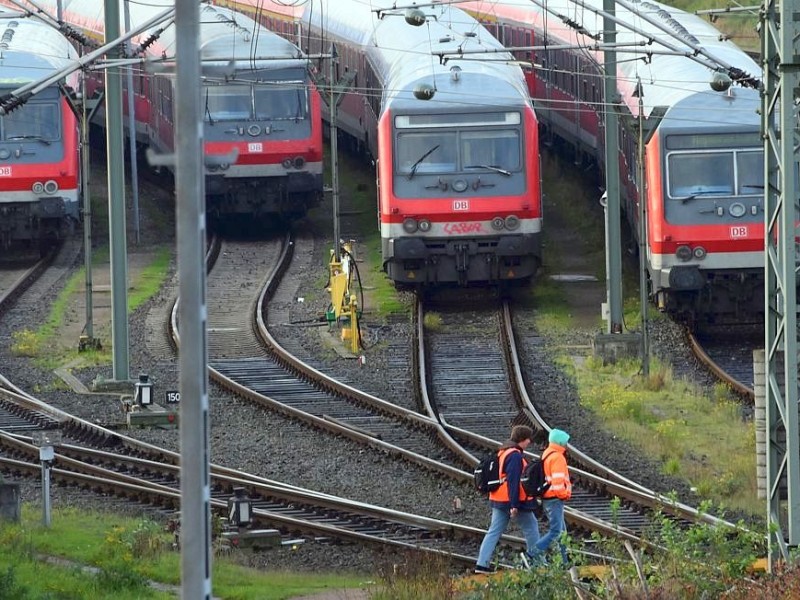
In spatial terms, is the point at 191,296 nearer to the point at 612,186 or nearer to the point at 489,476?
the point at 489,476

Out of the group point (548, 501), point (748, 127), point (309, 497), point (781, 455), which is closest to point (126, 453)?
point (309, 497)

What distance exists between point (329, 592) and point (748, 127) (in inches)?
486

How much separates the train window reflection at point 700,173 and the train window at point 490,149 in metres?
2.64

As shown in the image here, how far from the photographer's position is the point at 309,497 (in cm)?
1544

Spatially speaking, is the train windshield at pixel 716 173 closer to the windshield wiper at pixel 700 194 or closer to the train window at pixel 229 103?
the windshield wiper at pixel 700 194

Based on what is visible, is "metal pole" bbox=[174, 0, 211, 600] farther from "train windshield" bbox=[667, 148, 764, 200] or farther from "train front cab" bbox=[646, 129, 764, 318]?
"train windshield" bbox=[667, 148, 764, 200]

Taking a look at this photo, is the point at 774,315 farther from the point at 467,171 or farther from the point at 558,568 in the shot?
the point at 467,171

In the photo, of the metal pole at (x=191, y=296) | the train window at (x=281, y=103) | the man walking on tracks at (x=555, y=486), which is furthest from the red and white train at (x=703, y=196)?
the metal pole at (x=191, y=296)

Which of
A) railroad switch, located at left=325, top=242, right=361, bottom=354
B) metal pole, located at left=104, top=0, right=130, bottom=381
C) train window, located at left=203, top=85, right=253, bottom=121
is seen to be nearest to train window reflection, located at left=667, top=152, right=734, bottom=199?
railroad switch, located at left=325, top=242, right=361, bottom=354

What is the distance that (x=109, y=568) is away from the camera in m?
12.2

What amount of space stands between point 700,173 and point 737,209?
0.66 m

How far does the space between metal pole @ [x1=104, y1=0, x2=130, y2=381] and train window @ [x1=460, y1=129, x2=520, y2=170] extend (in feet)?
18.1

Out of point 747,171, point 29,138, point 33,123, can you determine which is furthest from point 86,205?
point 747,171

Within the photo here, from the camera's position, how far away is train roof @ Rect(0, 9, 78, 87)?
29.3m
